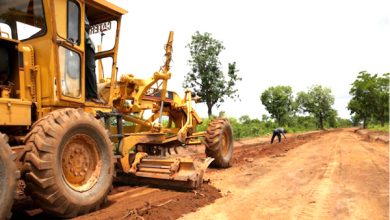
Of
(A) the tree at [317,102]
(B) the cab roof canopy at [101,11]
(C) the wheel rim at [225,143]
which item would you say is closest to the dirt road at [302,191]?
(C) the wheel rim at [225,143]

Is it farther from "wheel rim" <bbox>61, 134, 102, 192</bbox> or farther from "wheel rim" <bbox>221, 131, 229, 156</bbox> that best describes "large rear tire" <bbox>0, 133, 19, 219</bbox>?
"wheel rim" <bbox>221, 131, 229, 156</bbox>

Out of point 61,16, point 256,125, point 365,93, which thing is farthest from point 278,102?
point 61,16

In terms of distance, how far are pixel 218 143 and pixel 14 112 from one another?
6113 millimetres

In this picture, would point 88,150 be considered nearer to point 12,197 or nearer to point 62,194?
point 62,194

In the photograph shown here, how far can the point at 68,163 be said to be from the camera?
4969mm

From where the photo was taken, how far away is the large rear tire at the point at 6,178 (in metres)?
3.88

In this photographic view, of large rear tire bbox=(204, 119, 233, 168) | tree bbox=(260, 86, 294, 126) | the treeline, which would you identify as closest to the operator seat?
large rear tire bbox=(204, 119, 233, 168)

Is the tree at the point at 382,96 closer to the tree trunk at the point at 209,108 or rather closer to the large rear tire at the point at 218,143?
the tree trunk at the point at 209,108

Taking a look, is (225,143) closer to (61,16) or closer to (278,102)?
(61,16)

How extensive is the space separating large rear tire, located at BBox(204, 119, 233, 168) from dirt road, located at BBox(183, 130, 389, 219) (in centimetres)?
42

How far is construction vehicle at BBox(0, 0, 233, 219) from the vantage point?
171 inches

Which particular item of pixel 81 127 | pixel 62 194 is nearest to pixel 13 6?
pixel 81 127

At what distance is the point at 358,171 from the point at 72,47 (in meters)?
7.38

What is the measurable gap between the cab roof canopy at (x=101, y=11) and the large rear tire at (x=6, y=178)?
292 centimetres
